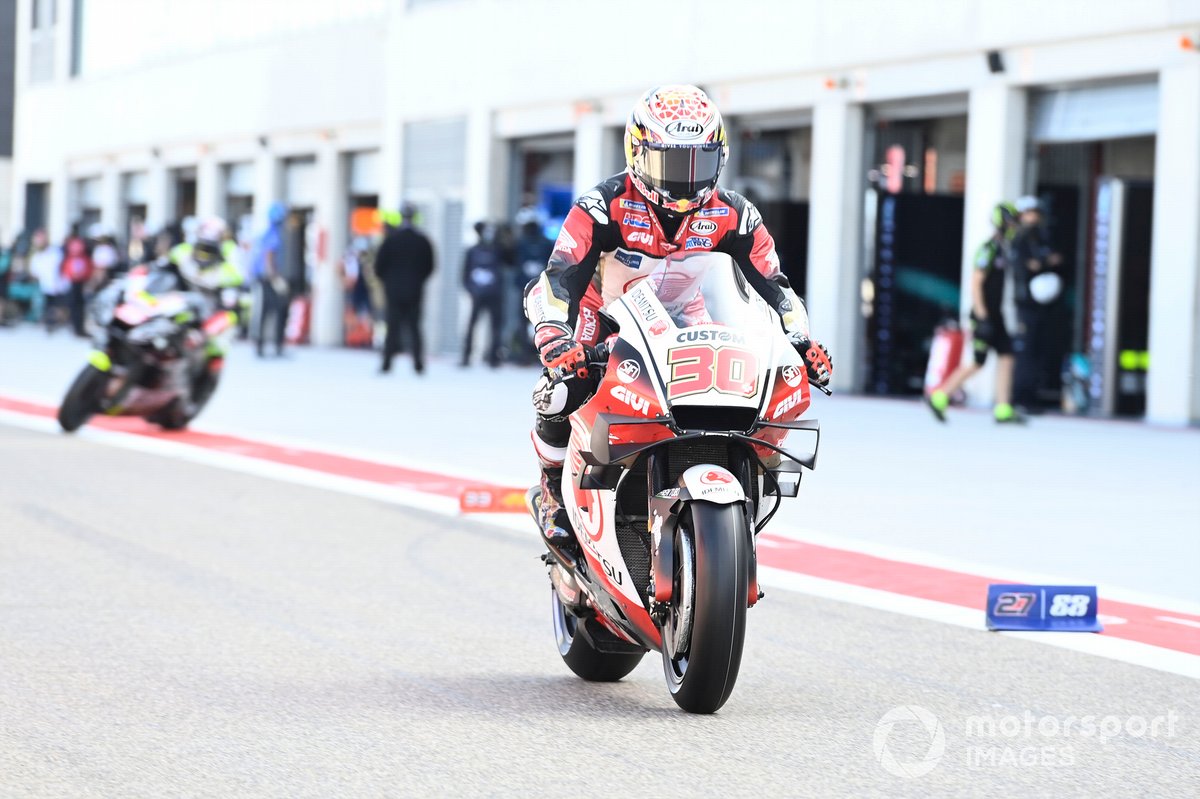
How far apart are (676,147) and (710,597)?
1307 millimetres

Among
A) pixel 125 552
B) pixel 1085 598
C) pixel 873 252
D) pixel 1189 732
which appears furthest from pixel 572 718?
pixel 873 252

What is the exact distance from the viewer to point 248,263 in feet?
102

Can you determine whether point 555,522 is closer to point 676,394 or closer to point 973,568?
point 676,394

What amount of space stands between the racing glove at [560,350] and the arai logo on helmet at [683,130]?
0.62 meters

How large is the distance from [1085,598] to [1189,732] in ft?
5.87

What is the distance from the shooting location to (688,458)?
219 inches

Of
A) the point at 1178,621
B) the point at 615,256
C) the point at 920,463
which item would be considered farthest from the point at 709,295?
the point at 920,463

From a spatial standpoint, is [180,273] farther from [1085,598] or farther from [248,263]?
Answer: [248,263]

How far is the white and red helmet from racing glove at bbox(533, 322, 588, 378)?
1.59 ft

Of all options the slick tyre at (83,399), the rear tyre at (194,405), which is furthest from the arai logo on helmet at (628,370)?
the rear tyre at (194,405)

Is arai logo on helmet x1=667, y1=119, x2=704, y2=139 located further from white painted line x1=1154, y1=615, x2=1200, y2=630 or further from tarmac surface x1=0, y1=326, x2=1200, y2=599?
white painted line x1=1154, y1=615, x2=1200, y2=630

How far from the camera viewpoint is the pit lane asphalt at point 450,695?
16.0ft

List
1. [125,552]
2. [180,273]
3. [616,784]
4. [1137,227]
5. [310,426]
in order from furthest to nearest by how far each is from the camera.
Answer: [1137,227], [310,426], [180,273], [125,552], [616,784]

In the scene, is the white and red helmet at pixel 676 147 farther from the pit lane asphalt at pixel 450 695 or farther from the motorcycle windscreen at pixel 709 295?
the pit lane asphalt at pixel 450 695
